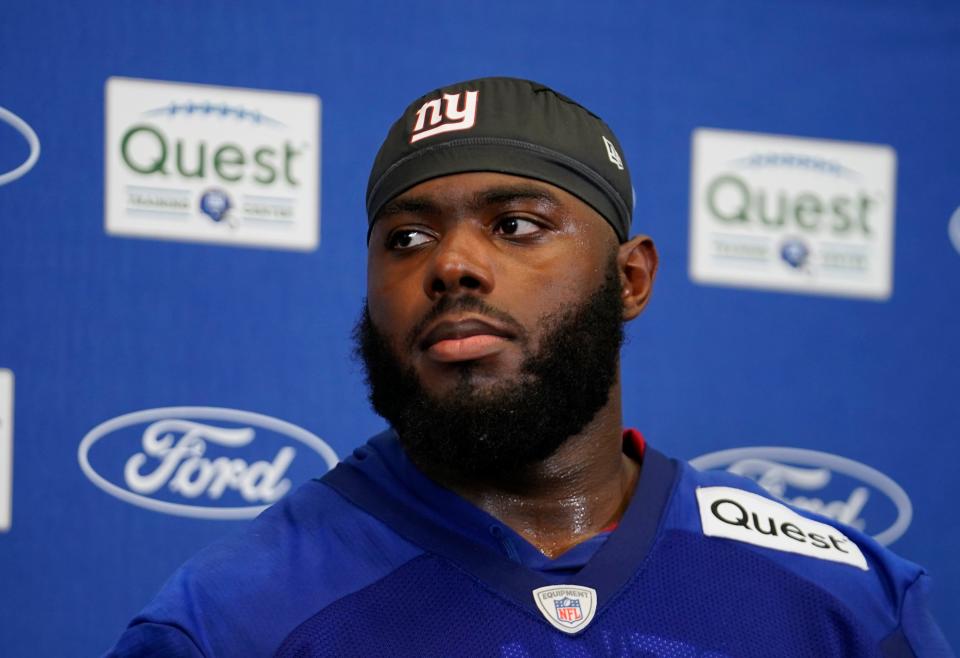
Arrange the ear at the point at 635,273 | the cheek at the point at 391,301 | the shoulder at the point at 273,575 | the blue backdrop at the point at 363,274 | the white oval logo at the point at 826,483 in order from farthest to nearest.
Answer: the white oval logo at the point at 826,483, the blue backdrop at the point at 363,274, the ear at the point at 635,273, the cheek at the point at 391,301, the shoulder at the point at 273,575

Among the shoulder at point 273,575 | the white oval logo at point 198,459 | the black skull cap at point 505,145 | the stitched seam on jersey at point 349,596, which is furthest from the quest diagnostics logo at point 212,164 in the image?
the stitched seam on jersey at point 349,596

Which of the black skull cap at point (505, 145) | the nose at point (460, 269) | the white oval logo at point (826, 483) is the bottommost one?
the white oval logo at point (826, 483)

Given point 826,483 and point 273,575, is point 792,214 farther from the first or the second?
point 273,575

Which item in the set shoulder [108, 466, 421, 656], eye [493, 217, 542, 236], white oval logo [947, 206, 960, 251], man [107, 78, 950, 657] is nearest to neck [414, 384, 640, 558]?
man [107, 78, 950, 657]

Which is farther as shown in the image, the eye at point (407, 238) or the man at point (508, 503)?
the eye at point (407, 238)

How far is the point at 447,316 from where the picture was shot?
1.24 m

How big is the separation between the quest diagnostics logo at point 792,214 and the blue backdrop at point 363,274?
0.08 feet

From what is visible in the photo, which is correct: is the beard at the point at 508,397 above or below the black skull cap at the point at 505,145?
below

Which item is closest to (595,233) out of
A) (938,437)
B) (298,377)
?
(298,377)

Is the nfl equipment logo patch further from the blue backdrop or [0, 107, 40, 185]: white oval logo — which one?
[0, 107, 40, 185]: white oval logo

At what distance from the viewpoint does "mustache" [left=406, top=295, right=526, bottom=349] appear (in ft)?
4.05

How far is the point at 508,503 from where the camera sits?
1.34m

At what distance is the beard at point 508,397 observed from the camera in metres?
1.25

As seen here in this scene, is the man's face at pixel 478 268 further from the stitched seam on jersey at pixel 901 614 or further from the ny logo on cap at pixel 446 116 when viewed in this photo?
the stitched seam on jersey at pixel 901 614
